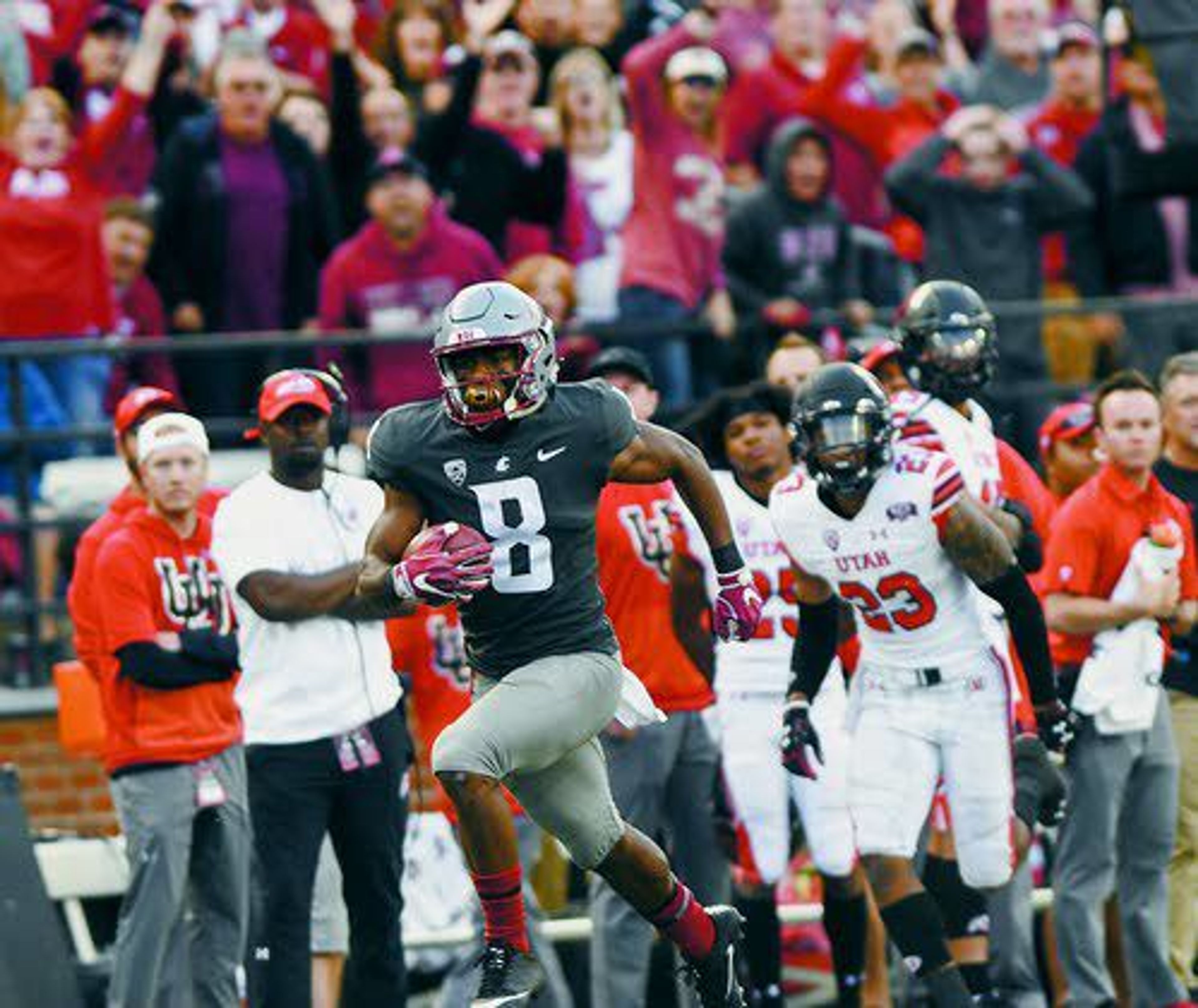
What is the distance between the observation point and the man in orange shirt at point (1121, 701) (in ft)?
36.6

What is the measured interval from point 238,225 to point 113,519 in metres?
2.98

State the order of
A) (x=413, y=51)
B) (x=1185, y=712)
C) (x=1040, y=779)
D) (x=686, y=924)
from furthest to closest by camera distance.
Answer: (x=413, y=51)
(x=1185, y=712)
(x=1040, y=779)
(x=686, y=924)

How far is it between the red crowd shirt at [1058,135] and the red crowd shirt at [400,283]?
119 inches

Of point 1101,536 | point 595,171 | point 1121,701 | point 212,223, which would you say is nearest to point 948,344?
point 1101,536

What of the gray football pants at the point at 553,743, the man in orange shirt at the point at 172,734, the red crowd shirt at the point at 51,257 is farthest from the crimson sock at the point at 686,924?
the red crowd shirt at the point at 51,257

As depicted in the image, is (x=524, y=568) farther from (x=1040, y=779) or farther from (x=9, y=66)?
(x=9, y=66)

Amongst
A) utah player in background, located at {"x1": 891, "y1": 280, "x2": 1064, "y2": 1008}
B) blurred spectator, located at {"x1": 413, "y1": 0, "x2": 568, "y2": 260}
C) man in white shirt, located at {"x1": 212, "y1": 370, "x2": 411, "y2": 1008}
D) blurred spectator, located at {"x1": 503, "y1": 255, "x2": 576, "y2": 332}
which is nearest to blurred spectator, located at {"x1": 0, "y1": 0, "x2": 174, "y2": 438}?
blurred spectator, located at {"x1": 413, "y1": 0, "x2": 568, "y2": 260}

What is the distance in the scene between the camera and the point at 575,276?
14.5 metres

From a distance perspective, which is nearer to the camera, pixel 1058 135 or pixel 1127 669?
pixel 1127 669

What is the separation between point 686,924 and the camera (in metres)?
9.40

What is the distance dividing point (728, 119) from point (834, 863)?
17.6 feet

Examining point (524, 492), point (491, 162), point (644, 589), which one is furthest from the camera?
point (491, 162)

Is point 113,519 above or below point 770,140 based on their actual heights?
below

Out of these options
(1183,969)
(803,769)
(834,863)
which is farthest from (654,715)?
(1183,969)
